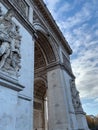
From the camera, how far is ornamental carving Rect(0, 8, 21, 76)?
4.89 metres

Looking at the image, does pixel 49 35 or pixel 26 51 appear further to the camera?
pixel 49 35

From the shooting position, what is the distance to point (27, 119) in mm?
5867

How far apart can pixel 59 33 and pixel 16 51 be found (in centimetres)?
971

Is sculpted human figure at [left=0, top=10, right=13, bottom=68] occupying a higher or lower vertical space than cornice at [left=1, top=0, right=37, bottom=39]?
lower

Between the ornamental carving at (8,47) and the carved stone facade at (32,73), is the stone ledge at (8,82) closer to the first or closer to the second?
the carved stone facade at (32,73)

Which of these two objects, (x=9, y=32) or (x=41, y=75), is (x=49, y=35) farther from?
(x=9, y=32)

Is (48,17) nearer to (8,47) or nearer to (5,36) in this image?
(5,36)

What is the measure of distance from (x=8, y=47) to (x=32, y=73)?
8.62ft

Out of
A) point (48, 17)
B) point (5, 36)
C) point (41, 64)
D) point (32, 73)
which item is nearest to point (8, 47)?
point (5, 36)

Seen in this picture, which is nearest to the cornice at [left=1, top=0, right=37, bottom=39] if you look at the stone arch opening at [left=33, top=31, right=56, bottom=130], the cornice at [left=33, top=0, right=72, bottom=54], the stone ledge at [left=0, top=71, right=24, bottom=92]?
the stone arch opening at [left=33, top=31, right=56, bottom=130]

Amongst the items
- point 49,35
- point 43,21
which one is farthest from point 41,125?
point 43,21

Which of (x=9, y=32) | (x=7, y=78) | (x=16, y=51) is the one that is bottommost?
(x=7, y=78)

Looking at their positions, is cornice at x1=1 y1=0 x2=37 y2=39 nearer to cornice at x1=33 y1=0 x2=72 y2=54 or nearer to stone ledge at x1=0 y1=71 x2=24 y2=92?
cornice at x1=33 y1=0 x2=72 y2=54

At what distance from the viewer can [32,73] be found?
7.55m
